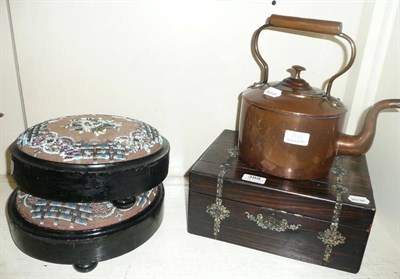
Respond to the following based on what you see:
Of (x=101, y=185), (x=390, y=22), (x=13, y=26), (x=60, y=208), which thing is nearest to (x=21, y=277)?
(x=60, y=208)

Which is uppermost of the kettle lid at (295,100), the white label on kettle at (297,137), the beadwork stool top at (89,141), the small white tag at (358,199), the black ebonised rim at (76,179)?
the kettle lid at (295,100)

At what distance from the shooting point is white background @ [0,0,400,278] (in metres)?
0.91

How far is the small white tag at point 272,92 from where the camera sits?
746 mm

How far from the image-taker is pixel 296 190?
2.30 ft

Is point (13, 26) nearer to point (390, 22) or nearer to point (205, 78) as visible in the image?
point (205, 78)

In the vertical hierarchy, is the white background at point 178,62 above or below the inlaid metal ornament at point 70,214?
above

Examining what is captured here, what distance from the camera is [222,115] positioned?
3.42ft

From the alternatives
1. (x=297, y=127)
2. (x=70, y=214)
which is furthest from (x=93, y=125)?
(x=297, y=127)

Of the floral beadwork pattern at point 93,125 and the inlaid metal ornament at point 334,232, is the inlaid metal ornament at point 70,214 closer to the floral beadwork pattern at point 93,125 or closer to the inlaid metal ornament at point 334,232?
the floral beadwork pattern at point 93,125

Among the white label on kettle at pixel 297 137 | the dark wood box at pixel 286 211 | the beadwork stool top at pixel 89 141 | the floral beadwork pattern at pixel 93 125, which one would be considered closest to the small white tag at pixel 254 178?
the dark wood box at pixel 286 211

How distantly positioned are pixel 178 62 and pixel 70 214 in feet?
1.75

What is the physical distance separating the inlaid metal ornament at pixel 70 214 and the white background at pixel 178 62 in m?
0.40

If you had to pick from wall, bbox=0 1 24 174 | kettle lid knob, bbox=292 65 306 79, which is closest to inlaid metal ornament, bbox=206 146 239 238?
kettle lid knob, bbox=292 65 306 79

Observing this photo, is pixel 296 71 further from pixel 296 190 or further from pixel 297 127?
pixel 296 190
